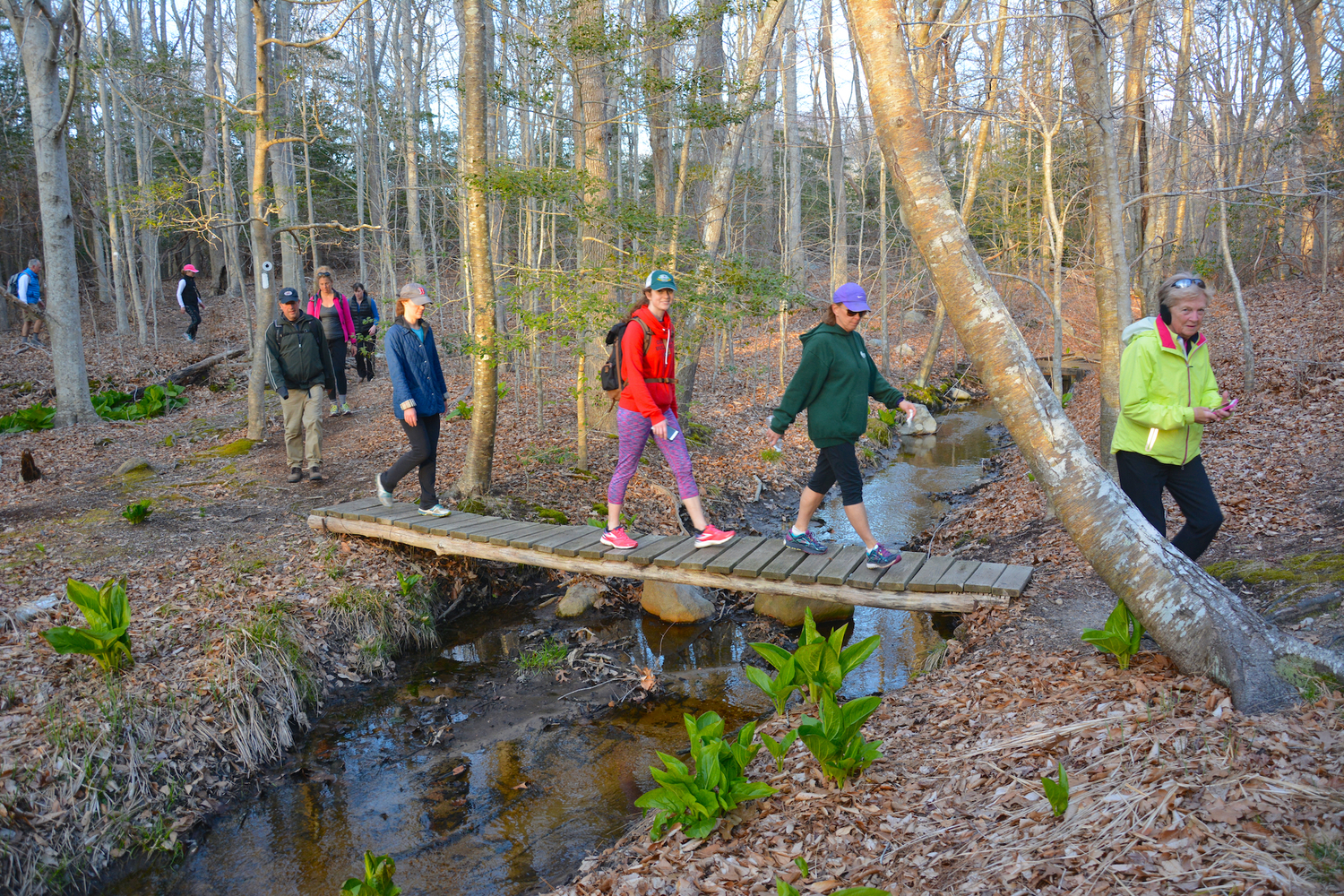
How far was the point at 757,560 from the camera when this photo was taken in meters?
5.45

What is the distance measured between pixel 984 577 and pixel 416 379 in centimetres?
451

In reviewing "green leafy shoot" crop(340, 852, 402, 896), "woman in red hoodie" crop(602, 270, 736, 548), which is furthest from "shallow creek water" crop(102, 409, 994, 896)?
"woman in red hoodie" crop(602, 270, 736, 548)

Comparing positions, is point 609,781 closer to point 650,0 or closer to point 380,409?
point 380,409

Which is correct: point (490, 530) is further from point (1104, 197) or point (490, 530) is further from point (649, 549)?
point (1104, 197)

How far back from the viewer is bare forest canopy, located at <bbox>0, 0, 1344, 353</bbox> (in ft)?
27.0

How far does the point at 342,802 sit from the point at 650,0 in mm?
10859

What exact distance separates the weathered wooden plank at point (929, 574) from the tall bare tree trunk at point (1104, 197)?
2.13m

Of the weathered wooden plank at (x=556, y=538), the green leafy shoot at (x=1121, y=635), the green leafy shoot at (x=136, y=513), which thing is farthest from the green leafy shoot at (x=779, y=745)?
the green leafy shoot at (x=136, y=513)

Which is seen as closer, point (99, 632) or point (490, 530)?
point (99, 632)

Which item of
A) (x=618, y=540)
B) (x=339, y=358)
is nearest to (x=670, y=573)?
(x=618, y=540)

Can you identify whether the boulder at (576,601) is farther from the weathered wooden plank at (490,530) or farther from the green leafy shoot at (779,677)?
the green leafy shoot at (779,677)

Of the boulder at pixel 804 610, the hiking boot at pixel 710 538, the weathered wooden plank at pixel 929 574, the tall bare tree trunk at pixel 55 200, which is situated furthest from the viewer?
the tall bare tree trunk at pixel 55 200

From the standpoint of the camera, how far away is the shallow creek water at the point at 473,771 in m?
3.94

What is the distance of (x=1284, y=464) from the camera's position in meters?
6.91
